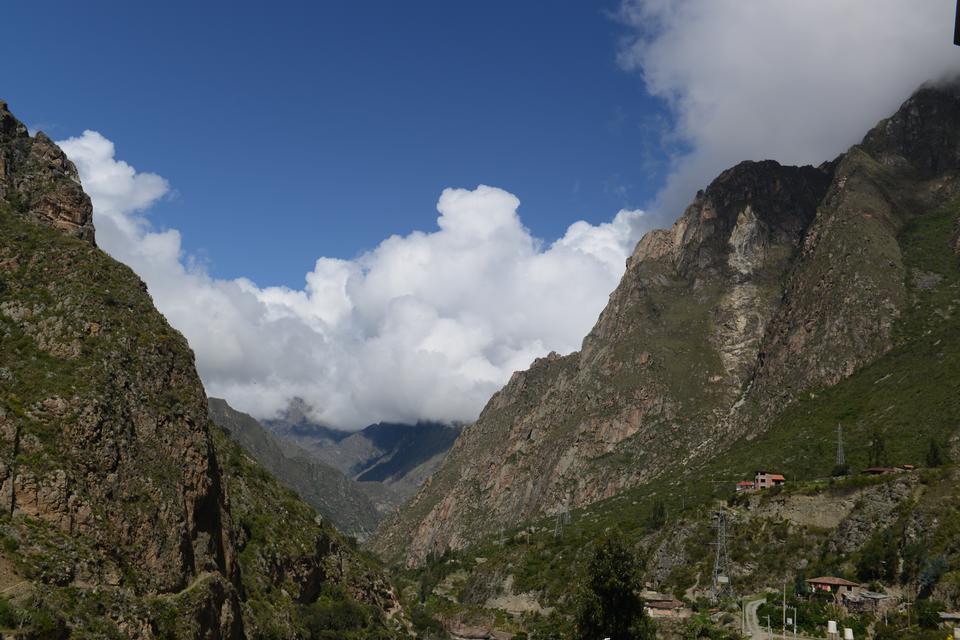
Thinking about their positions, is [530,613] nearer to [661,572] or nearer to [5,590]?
[661,572]

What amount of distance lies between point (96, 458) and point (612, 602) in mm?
44703

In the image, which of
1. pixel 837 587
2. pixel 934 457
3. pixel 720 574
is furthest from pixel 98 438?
pixel 934 457

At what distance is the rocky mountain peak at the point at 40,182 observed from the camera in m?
75.9

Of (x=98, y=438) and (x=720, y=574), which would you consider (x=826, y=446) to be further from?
Answer: (x=98, y=438)

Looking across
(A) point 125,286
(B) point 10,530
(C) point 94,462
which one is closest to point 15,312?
(A) point 125,286

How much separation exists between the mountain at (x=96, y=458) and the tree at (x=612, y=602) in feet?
90.7

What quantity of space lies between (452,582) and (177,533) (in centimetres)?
14430

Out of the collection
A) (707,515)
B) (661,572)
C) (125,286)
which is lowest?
(661,572)

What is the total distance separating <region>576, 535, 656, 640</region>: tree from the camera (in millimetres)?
69375

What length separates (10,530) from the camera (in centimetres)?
4625

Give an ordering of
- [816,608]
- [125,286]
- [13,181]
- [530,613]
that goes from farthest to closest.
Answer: [530,613] → [816,608] → [13,181] → [125,286]

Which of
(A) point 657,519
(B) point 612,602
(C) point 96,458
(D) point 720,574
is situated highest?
(A) point 657,519

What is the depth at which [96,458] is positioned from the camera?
54.0 m

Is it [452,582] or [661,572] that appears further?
[452,582]
